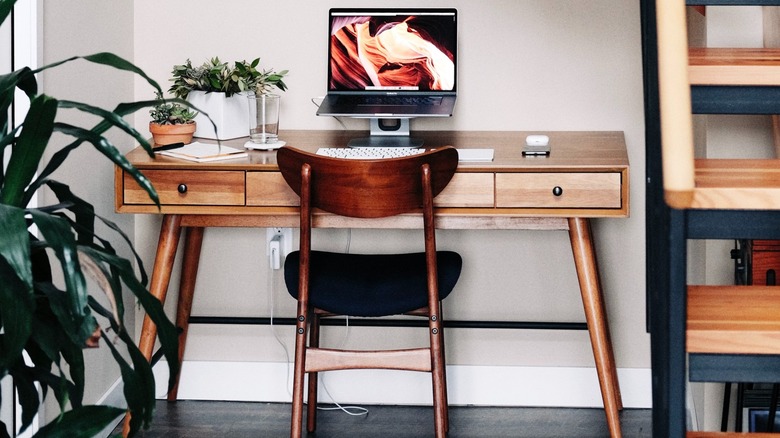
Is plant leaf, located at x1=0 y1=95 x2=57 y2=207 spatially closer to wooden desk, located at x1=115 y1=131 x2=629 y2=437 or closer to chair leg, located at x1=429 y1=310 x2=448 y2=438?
wooden desk, located at x1=115 y1=131 x2=629 y2=437

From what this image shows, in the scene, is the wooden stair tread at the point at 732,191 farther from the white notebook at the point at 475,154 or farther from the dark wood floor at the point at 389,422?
the dark wood floor at the point at 389,422

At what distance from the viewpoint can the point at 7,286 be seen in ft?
4.45

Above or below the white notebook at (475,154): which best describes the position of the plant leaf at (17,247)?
below

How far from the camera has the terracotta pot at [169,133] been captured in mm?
2967

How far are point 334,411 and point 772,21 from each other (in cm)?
171

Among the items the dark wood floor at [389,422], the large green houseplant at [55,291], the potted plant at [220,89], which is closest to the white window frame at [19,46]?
the potted plant at [220,89]

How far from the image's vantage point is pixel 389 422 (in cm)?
317

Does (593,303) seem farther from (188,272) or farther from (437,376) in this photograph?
(188,272)

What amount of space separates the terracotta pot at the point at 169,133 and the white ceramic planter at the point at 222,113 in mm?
95

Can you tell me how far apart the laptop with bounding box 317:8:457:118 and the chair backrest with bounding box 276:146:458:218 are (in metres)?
0.51

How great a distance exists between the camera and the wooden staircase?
131cm

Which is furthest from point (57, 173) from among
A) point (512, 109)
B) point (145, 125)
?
point (512, 109)

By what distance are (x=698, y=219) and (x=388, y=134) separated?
1753mm

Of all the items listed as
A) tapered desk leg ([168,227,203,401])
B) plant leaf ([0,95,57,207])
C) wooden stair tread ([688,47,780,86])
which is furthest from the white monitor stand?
plant leaf ([0,95,57,207])
